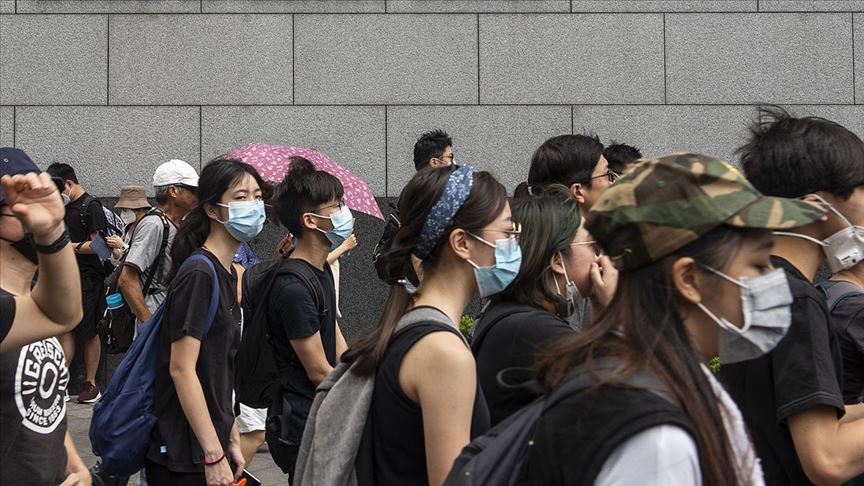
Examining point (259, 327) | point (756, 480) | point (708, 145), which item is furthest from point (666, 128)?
point (756, 480)

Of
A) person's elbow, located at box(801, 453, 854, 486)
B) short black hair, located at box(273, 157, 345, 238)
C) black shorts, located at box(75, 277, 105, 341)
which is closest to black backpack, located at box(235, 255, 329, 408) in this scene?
short black hair, located at box(273, 157, 345, 238)

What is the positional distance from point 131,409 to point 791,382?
8.89 ft

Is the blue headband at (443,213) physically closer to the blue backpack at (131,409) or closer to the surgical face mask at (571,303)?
the surgical face mask at (571,303)

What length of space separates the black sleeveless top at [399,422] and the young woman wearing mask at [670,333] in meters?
0.87

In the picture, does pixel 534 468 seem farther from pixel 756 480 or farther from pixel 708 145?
pixel 708 145

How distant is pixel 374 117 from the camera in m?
10.0

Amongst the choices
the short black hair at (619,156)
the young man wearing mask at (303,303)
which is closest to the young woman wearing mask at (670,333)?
the young man wearing mask at (303,303)

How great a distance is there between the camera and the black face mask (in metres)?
3.32

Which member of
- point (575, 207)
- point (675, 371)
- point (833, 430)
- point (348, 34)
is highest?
point (348, 34)

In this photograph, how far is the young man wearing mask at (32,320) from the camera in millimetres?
2904

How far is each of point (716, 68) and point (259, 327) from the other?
20.4ft

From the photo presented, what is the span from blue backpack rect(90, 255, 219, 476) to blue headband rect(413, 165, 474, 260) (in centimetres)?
164

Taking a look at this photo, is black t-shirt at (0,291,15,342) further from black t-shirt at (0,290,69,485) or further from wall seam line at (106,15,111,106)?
wall seam line at (106,15,111,106)

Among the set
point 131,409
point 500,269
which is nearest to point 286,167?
point 131,409
